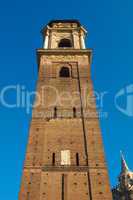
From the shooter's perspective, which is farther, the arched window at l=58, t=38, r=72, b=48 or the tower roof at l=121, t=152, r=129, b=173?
the tower roof at l=121, t=152, r=129, b=173

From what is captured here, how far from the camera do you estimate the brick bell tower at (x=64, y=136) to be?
716 inches

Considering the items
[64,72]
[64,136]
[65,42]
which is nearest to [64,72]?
[64,72]

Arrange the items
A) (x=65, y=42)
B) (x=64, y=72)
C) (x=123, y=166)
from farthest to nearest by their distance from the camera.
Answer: (x=123, y=166) < (x=65, y=42) < (x=64, y=72)

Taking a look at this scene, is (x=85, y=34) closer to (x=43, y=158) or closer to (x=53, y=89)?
(x=53, y=89)

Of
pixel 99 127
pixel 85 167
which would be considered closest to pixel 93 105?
pixel 99 127

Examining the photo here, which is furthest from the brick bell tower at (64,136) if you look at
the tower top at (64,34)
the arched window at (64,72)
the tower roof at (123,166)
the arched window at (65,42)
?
the tower roof at (123,166)

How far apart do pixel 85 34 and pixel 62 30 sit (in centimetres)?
255

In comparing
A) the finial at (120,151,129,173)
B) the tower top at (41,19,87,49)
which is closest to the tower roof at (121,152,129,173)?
the finial at (120,151,129,173)

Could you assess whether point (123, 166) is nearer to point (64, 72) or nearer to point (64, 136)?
point (64, 72)

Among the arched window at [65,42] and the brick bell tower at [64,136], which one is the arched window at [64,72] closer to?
the brick bell tower at [64,136]

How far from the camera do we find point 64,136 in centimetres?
2138

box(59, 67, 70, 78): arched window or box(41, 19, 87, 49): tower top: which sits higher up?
box(41, 19, 87, 49): tower top

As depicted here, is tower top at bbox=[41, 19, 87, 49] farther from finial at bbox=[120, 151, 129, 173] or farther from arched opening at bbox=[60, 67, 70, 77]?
finial at bbox=[120, 151, 129, 173]

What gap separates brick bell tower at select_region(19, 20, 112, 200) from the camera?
18188mm
